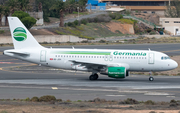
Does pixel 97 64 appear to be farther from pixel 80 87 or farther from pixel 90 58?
pixel 80 87

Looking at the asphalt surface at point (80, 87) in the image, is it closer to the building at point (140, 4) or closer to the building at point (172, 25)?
the building at point (172, 25)

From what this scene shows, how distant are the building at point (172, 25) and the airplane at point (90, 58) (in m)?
108

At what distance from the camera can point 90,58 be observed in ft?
118

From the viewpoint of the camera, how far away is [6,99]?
2381 centimetres

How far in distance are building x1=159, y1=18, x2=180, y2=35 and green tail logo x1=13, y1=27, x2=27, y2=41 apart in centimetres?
11250

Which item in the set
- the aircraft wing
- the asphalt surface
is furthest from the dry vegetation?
the aircraft wing

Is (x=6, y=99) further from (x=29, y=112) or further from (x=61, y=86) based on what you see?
(x=61, y=86)

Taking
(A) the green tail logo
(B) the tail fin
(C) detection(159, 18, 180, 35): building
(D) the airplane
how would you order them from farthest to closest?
1. (C) detection(159, 18, 180, 35): building
2. (A) the green tail logo
3. (B) the tail fin
4. (D) the airplane

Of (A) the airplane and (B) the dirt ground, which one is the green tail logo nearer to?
(A) the airplane

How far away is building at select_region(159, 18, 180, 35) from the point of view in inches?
5463

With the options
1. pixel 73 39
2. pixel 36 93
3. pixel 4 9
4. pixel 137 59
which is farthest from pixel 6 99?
pixel 4 9

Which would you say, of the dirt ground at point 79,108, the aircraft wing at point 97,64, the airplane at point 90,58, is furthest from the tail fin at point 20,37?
the dirt ground at point 79,108

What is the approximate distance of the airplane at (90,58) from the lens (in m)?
35.3

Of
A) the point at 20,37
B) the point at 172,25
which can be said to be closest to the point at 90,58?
the point at 20,37
